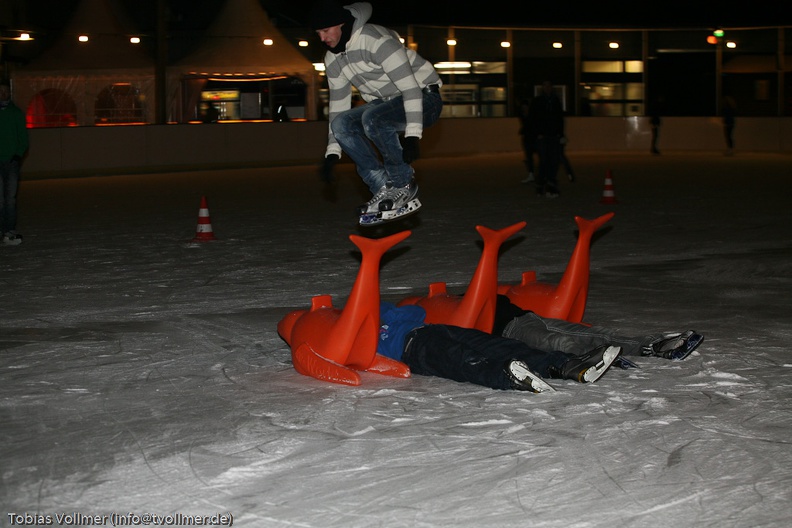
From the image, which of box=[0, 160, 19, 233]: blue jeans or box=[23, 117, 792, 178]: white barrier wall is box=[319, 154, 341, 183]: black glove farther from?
box=[23, 117, 792, 178]: white barrier wall

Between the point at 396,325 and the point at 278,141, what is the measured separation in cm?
2086

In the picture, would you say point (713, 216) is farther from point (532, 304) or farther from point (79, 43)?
point (79, 43)

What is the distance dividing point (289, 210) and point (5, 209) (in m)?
4.38

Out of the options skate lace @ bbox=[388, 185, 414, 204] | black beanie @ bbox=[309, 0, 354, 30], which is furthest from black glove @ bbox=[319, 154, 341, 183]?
black beanie @ bbox=[309, 0, 354, 30]

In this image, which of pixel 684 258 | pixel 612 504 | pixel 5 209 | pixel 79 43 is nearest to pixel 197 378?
pixel 612 504

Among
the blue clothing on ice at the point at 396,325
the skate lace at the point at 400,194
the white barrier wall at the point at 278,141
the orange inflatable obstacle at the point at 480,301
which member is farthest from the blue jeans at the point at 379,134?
the white barrier wall at the point at 278,141

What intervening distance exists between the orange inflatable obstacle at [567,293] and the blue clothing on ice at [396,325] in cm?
81

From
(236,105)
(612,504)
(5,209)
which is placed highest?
(236,105)

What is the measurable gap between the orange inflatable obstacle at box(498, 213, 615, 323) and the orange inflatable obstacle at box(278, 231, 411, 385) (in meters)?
1.13

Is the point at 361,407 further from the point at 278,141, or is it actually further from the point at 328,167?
the point at 278,141

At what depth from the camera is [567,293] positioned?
19.6ft

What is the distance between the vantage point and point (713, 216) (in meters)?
13.0

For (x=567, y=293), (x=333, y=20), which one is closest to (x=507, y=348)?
(x=567, y=293)

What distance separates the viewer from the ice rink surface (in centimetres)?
349
